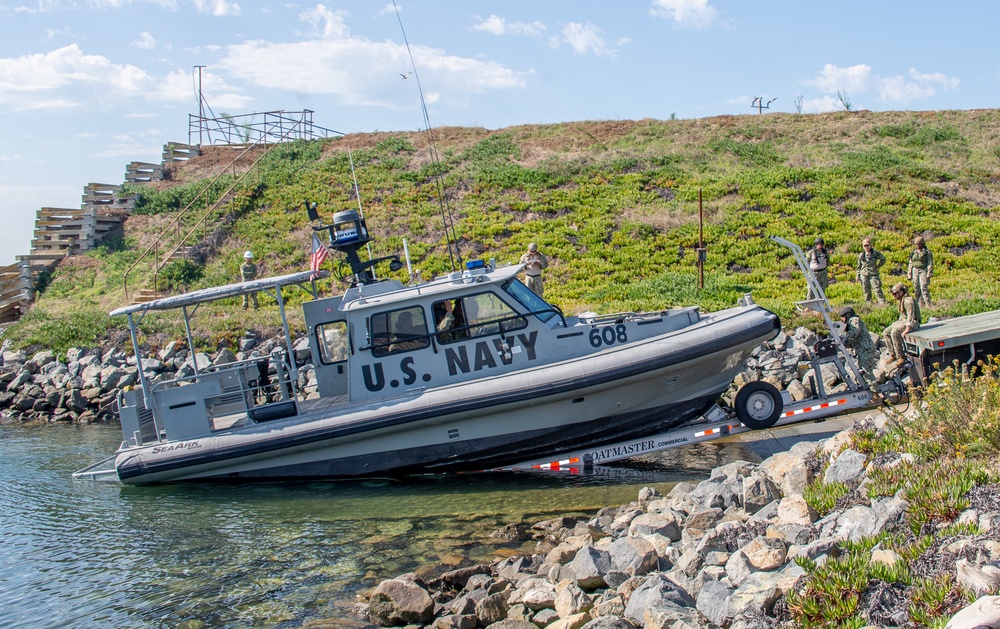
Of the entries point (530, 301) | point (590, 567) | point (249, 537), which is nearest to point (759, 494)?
point (590, 567)

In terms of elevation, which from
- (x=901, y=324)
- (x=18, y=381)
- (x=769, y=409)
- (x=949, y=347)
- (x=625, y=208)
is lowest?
(x=769, y=409)

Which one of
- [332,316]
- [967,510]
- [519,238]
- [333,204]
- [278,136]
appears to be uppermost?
[278,136]

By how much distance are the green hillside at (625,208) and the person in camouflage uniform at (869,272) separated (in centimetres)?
51

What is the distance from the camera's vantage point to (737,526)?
5.89 m

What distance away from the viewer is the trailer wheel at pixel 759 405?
9031mm

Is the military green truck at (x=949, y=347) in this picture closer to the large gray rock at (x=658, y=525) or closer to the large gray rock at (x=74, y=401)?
the large gray rock at (x=658, y=525)

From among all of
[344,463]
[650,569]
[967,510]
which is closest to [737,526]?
[650,569]

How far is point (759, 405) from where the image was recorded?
29.7 ft

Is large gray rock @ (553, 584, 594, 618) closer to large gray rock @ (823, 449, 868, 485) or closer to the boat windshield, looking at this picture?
large gray rock @ (823, 449, 868, 485)

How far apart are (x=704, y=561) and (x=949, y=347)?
525cm

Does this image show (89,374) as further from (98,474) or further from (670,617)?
(670,617)

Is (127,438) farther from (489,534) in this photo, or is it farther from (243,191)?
(243,191)

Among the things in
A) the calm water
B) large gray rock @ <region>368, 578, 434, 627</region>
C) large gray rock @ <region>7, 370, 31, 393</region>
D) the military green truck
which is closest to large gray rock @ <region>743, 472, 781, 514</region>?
the calm water

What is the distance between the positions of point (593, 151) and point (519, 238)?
9.14 metres
